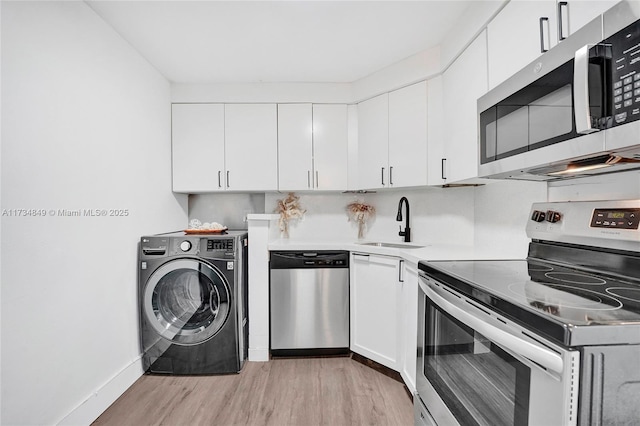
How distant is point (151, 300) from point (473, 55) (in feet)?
8.67

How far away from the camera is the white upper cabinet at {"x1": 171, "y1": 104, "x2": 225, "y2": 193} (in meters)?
3.00

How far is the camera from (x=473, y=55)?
190 cm

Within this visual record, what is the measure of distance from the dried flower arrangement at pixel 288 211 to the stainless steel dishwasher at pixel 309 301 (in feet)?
1.99

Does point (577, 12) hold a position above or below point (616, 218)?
above

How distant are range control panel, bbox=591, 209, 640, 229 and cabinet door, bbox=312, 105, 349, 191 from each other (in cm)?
193

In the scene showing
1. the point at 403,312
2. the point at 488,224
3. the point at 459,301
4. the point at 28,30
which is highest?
the point at 28,30

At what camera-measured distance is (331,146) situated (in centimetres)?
302

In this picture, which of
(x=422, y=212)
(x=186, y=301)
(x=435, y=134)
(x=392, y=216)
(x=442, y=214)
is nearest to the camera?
(x=435, y=134)

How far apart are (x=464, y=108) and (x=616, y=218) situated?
106cm

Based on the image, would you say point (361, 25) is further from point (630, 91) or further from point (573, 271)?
point (573, 271)

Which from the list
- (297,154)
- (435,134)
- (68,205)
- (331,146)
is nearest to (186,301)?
(68,205)

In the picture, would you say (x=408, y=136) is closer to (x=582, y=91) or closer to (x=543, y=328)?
(x=582, y=91)

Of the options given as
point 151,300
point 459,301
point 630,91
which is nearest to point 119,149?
point 151,300

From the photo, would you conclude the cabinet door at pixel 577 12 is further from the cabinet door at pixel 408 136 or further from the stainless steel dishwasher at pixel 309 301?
the stainless steel dishwasher at pixel 309 301
